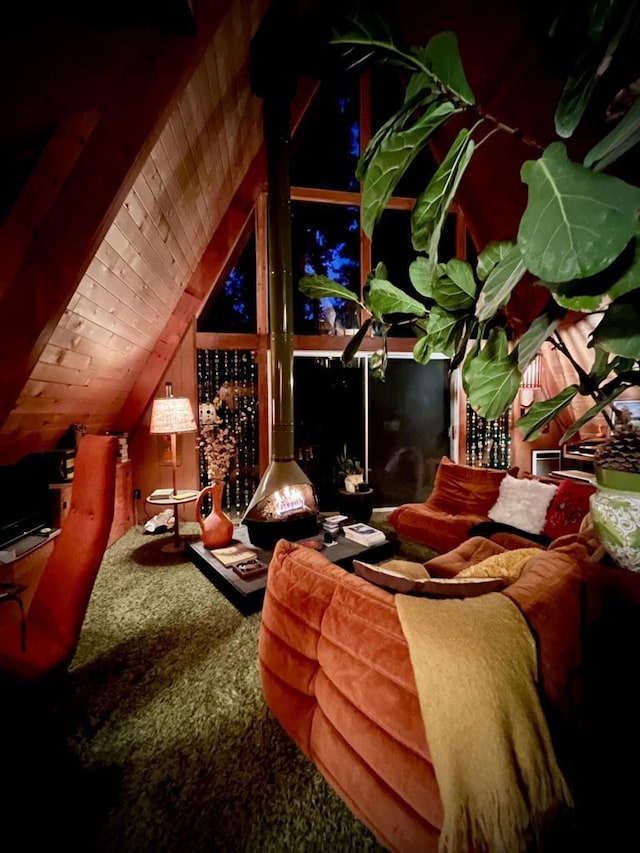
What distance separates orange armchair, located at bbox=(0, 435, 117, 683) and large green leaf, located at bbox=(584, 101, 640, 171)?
4.86 ft

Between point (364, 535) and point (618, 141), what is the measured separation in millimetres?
2972

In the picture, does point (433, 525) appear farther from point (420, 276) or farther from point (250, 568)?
point (420, 276)

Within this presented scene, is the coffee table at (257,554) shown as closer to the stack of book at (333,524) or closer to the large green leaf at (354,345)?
the stack of book at (333,524)

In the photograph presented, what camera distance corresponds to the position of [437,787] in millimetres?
929

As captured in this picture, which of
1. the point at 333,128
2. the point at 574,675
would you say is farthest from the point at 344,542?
the point at 333,128

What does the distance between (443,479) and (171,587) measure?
272 cm

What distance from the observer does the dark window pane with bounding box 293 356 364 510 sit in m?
4.93

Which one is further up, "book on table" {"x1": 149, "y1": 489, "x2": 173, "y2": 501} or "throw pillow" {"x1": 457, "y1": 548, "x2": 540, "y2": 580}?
"throw pillow" {"x1": 457, "y1": 548, "x2": 540, "y2": 580}

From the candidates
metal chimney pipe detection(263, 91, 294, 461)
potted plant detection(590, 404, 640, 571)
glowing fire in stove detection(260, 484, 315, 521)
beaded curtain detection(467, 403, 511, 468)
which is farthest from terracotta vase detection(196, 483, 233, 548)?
beaded curtain detection(467, 403, 511, 468)

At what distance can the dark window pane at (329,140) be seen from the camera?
4836mm

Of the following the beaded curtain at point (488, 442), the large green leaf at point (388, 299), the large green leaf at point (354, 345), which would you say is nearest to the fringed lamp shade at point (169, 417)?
the large green leaf at point (354, 345)

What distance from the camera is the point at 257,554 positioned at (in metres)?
2.99

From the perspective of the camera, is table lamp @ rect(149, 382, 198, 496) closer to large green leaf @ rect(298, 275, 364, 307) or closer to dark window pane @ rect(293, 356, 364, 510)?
dark window pane @ rect(293, 356, 364, 510)

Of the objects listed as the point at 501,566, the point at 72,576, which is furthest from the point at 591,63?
the point at 72,576
